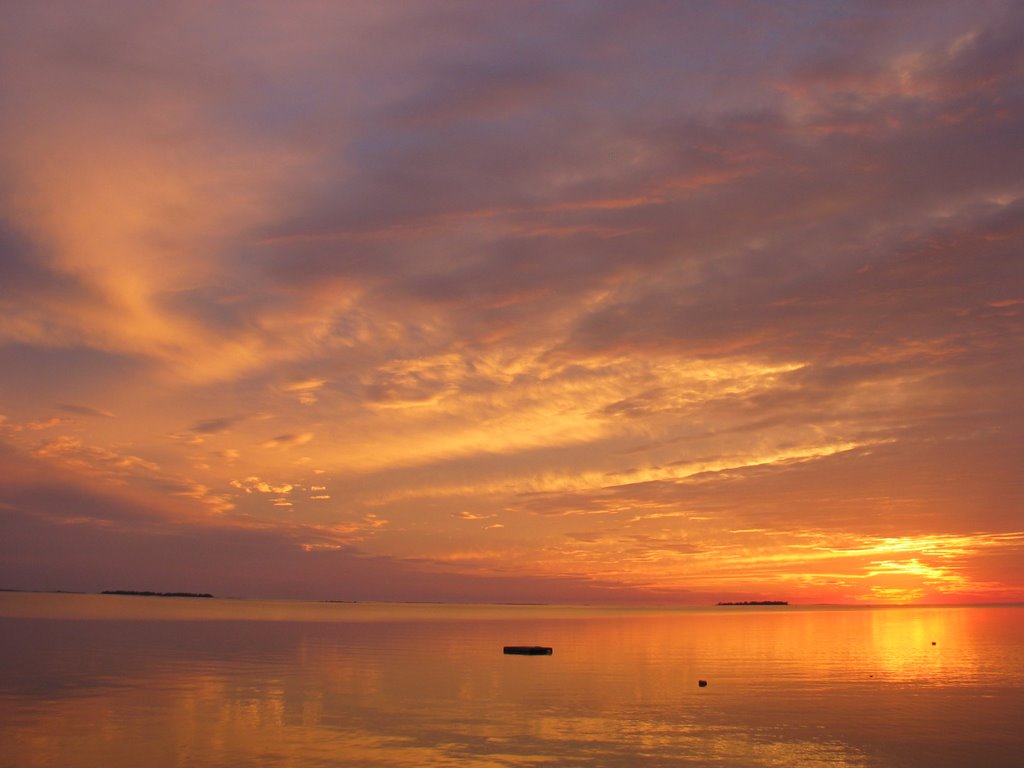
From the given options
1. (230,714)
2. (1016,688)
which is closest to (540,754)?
(230,714)

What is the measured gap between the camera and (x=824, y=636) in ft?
478

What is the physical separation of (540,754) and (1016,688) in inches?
1944

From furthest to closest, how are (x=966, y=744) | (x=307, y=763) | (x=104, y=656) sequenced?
(x=104, y=656) < (x=966, y=744) < (x=307, y=763)

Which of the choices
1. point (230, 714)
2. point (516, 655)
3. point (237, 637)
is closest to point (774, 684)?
point (516, 655)

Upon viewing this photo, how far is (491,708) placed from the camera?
2061 inches

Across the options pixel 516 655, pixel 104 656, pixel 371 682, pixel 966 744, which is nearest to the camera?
pixel 966 744

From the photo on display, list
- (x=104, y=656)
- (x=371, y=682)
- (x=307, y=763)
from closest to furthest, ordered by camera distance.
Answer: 1. (x=307, y=763)
2. (x=371, y=682)
3. (x=104, y=656)

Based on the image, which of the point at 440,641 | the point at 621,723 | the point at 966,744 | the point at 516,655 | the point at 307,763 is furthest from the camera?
the point at 440,641

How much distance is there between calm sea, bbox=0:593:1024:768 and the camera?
130 feet

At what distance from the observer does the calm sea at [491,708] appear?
39.7 metres

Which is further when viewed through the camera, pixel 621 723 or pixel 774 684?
pixel 774 684

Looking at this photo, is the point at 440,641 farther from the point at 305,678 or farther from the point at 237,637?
the point at 305,678

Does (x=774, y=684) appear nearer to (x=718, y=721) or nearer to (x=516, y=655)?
(x=718, y=721)

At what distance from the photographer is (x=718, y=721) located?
162ft
